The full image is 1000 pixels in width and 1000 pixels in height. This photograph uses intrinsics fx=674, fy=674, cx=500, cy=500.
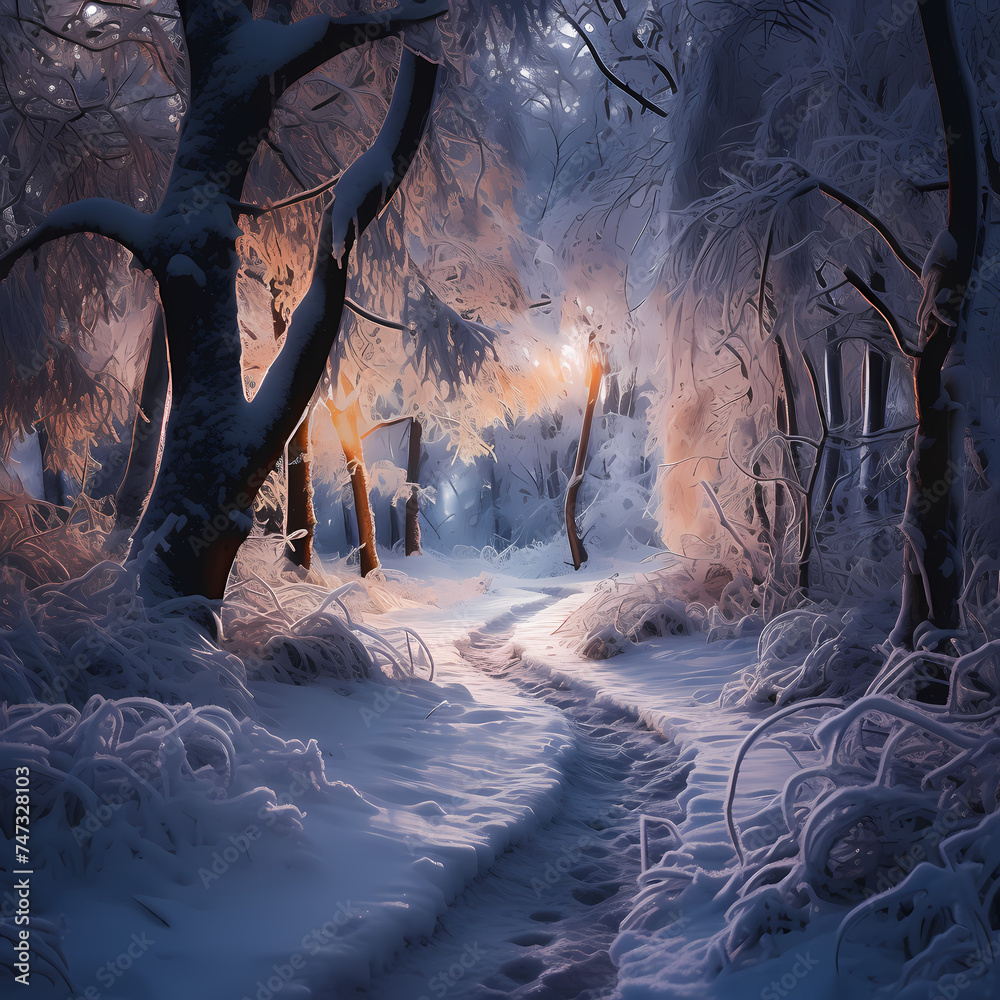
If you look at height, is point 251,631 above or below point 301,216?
below

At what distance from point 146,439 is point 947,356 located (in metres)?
6.79

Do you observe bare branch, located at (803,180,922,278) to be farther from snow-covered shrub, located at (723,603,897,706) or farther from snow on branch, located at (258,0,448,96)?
snow on branch, located at (258,0,448,96)

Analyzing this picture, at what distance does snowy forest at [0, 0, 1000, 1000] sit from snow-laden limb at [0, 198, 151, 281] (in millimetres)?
23

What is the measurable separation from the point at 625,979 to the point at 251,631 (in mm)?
3349

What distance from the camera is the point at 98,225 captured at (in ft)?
13.2

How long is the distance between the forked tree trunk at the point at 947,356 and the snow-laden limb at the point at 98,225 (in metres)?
4.19

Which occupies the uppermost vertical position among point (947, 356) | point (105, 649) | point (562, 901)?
point (947, 356)

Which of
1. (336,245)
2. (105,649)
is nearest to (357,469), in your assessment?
(336,245)

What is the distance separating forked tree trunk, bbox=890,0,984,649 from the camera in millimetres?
2988

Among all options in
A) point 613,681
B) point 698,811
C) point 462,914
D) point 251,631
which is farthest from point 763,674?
point 251,631

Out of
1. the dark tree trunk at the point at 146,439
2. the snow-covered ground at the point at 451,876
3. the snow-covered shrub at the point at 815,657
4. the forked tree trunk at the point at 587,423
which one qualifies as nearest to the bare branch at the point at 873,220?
the snow-covered shrub at the point at 815,657

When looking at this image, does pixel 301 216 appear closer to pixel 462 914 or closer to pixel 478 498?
pixel 462 914

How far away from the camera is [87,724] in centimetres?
234

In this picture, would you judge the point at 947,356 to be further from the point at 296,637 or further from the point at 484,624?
the point at 484,624
